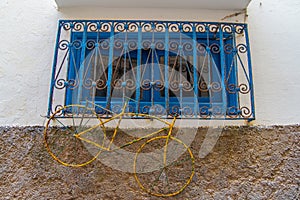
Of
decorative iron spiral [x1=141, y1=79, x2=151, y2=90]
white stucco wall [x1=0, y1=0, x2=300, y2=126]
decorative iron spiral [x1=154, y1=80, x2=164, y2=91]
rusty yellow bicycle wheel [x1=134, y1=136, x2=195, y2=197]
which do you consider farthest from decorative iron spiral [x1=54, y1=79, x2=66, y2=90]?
rusty yellow bicycle wheel [x1=134, y1=136, x2=195, y2=197]

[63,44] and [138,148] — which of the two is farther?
[63,44]

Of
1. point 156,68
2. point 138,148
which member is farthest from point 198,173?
point 156,68

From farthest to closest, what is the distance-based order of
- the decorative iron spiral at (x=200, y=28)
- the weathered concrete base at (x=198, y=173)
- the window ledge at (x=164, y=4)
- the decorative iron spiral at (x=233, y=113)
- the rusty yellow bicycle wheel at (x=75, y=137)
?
the window ledge at (x=164, y=4)
the decorative iron spiral at (x=200, y=28)
the decorative iron spiral at (x=233, y=113)
the rusty yellow bicycle wheel at (x=75, y=137)
the weathered concrete base at (x=198, y=173)

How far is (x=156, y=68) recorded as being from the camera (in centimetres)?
300

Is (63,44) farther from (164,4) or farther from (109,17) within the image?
(164,4)

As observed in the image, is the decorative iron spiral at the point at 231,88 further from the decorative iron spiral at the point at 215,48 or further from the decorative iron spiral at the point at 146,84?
the decorative iron spiral at the point at 146,84

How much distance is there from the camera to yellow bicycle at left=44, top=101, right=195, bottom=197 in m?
2.48

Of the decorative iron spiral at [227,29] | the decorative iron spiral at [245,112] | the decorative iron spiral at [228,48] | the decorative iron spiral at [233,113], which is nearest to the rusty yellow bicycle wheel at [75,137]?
the decorative iron spiral at [233,113]

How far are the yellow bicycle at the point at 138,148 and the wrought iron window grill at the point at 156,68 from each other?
6.7 inches

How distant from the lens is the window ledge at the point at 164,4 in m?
3.17

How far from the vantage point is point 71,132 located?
2643mm

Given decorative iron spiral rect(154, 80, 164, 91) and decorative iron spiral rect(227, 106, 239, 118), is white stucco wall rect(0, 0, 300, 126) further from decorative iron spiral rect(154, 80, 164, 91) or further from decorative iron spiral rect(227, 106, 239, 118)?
decorative iron spiral rect(154, 80, 164, 91)

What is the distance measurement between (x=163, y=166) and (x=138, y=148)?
0.93ft

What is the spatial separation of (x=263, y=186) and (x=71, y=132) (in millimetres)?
1809
